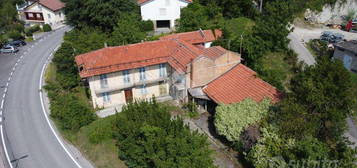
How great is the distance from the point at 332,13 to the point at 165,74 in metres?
37.1

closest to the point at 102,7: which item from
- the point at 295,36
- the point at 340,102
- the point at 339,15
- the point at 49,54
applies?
the point at 49,54

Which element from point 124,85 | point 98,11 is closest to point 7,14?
point 98,11

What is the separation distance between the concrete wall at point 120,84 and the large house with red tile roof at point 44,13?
145ft

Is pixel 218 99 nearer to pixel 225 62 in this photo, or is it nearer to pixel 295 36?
pixel 225 62

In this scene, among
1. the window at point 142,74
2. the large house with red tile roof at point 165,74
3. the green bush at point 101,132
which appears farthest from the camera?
the window at point 142,74

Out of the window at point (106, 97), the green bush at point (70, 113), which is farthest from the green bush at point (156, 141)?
the window at point (106, 97)

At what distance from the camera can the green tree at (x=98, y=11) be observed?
4728 cm

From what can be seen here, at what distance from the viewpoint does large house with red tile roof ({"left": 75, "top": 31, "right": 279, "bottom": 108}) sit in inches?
1229

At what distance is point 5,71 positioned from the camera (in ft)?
149

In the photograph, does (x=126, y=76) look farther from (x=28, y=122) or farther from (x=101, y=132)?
(x=28, y=122)

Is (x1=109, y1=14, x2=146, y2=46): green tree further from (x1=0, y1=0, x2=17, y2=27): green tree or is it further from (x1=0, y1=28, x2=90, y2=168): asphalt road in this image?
(x1=0, y1=0, x2=17, y2=27): green tree

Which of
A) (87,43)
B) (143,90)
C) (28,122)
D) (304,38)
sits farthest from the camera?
(304,38)

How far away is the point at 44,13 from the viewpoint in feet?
229

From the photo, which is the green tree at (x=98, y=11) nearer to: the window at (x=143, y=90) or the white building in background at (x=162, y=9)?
the white building in background at (x=162, y=9)
